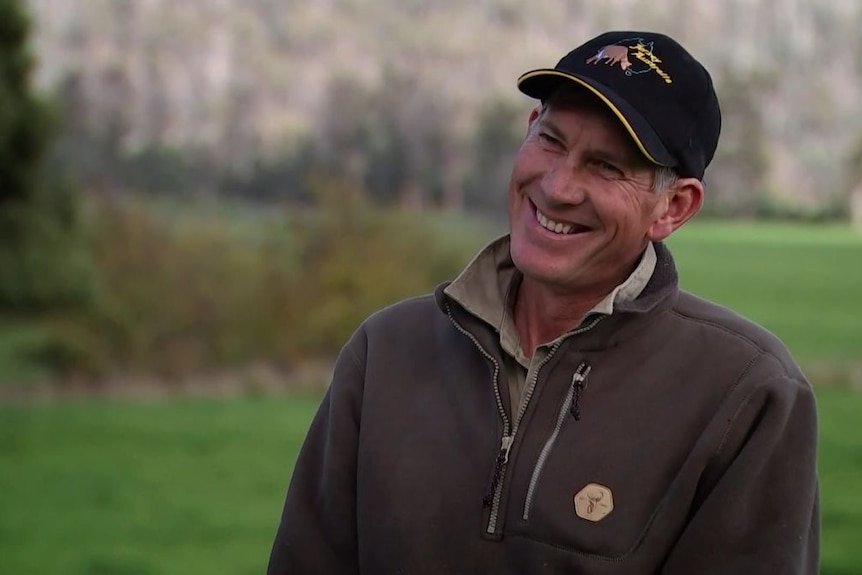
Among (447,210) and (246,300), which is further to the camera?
(447,210)

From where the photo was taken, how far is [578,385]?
64.1 inches

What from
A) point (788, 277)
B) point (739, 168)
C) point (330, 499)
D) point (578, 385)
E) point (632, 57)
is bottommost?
point (788, 277)

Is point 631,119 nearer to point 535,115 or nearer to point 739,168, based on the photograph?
point 535,115

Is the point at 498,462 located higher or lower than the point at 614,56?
lower

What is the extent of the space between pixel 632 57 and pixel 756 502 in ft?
2.03

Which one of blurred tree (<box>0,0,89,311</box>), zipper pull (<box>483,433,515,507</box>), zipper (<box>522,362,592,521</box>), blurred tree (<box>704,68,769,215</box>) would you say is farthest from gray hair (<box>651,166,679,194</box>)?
blurred tree (<box>704,68,769,215</box>)

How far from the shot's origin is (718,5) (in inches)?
400

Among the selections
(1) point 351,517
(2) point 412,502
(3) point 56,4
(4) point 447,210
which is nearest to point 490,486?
(2) point 412,502

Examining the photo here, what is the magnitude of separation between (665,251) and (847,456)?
5236 millimetres

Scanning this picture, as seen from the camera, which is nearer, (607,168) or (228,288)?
(607,168)

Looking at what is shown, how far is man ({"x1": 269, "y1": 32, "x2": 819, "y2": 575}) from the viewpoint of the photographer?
5.12 feet

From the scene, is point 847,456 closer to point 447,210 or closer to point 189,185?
point 447,210

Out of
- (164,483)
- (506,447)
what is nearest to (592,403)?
(506,447)

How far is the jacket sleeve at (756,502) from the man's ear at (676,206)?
27 cm
